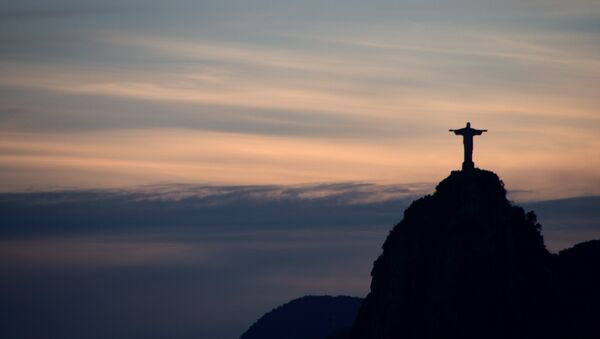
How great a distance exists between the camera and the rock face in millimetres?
139250

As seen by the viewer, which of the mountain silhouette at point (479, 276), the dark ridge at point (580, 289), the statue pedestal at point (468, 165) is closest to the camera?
the dark ridge at point (580, 289)

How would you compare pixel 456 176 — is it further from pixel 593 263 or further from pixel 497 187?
pixel 593 263

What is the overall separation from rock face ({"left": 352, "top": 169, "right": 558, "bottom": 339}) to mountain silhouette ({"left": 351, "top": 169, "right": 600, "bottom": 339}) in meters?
0.11

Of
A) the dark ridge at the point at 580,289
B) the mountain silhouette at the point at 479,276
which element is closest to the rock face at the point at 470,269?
the mountain silhouette at the point at 479,276

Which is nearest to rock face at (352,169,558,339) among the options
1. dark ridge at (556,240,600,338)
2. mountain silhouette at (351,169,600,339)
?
mountain silhouette at (351,169,600,339)

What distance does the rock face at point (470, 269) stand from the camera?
13925 centimetres

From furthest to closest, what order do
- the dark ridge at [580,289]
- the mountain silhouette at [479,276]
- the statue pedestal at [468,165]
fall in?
the mountain silhouette at [479,276], the statue pedestal at [468,165], the dark ridge at [580,289]

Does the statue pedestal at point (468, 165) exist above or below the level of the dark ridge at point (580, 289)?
above

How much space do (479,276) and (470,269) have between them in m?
1.33

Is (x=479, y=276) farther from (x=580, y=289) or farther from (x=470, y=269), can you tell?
(x=580, y=289)

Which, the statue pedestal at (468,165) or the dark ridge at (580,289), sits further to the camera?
the statue pedestal at (468,165)

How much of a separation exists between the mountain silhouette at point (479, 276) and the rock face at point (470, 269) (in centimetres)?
11

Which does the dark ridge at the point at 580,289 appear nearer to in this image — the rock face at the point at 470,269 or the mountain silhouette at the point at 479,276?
the mountain silhouette at the point at 479,276

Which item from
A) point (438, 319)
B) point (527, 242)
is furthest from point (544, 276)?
point (438, 319)
